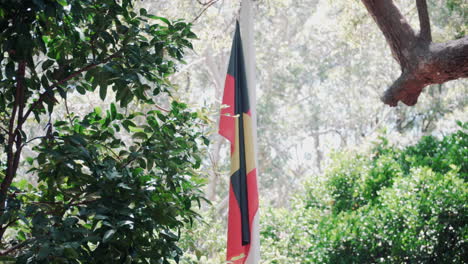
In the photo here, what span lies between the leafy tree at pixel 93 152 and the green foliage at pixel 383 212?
3.17 metres

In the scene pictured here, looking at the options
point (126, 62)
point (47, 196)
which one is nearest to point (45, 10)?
point (126, 62)

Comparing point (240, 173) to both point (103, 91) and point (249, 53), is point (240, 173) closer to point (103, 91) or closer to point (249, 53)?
point (249, 53)

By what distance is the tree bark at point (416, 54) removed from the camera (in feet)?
11.0

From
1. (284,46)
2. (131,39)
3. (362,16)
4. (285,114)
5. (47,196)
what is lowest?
(47,196)

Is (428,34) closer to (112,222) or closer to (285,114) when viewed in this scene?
(112,222)

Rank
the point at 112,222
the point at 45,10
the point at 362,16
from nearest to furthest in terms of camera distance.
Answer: the point at 45,10 < the point at 112,222 < the point at 362,16

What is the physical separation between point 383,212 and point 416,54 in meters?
2.01

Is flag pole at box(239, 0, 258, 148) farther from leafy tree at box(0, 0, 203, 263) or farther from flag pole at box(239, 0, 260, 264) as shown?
leafy tree at box(0, 0, 203, 263)

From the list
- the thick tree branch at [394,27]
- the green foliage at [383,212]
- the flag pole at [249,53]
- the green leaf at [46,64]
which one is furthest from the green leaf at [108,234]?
the green foliage at [383,212]

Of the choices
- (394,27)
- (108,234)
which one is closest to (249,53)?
(394,27)

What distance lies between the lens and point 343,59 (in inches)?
572

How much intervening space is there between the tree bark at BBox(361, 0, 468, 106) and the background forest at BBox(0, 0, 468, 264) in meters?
1.07

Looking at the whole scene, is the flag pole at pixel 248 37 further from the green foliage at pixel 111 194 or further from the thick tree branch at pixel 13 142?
the thick tree branch at pixel 13 142

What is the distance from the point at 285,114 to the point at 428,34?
35.7 feet
